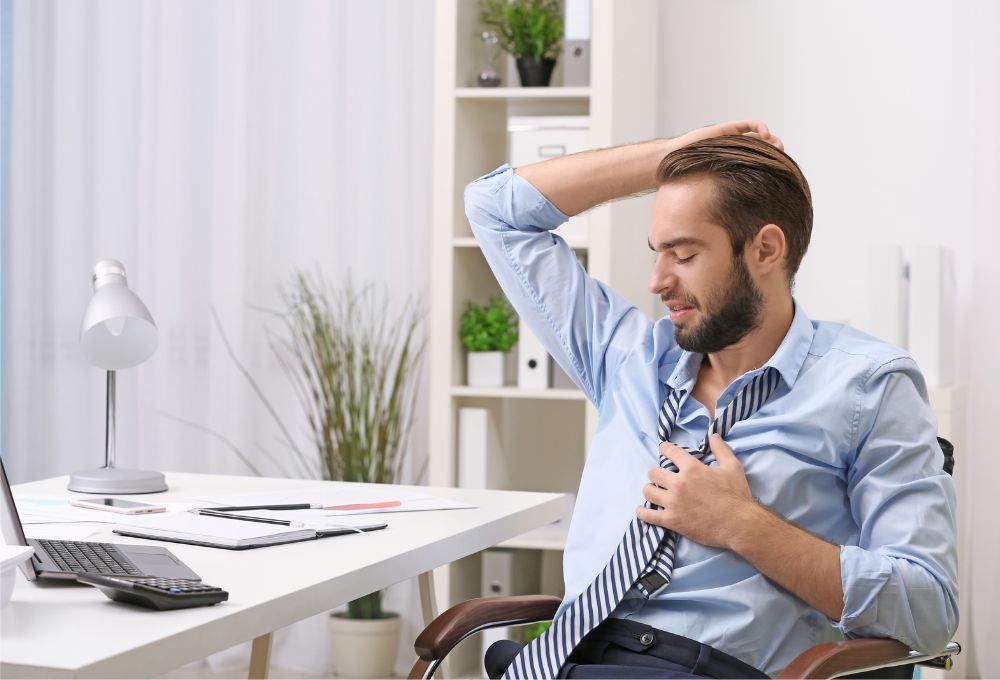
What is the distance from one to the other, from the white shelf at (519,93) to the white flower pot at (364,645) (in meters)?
1.45

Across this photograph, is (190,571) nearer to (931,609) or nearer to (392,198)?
(931,609)

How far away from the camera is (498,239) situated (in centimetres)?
189

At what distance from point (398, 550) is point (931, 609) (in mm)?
672

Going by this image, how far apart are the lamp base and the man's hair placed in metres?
1.07

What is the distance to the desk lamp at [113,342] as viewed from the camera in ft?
6.82

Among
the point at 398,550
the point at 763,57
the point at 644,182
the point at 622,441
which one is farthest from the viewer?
the point at 763,57

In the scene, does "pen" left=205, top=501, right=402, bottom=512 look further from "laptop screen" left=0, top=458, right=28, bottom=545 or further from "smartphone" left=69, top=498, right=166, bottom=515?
"laptop screen" left=0, top=458, right=28, bottom=545

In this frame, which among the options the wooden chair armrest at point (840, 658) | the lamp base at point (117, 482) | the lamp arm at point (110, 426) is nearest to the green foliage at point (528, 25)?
the lamp arm at point (110, 426)

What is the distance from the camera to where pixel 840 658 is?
1.35 meters

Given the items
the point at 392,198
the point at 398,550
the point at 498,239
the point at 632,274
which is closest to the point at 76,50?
the point at 392,198

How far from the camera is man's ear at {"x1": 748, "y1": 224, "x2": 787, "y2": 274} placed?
162 centimetres

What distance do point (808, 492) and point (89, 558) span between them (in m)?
0.89

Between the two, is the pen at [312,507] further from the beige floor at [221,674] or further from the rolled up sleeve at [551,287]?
the beige floor at [221,674]

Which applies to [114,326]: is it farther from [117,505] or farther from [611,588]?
[611,588]
